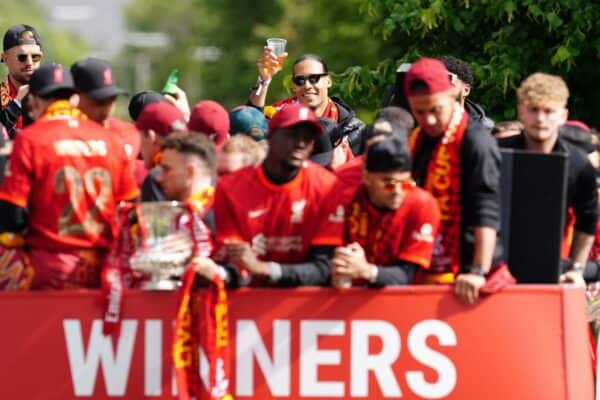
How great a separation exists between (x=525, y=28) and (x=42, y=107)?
6.54 metres

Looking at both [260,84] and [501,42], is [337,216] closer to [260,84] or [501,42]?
[260,84]

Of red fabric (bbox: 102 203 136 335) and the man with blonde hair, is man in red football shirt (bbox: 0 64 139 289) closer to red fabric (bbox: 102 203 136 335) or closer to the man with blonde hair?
A: red fabric (bbox: 102 203 136 335)

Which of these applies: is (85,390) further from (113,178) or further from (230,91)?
(230,91)

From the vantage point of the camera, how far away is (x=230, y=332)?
337 inches

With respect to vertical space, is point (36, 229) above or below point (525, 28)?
below

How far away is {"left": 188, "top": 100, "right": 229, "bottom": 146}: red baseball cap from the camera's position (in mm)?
9906

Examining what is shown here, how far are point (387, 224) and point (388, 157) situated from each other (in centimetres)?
39

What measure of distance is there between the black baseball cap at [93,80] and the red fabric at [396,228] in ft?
4.92

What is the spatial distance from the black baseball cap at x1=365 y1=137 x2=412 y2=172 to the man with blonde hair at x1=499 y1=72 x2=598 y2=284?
35.1 inches

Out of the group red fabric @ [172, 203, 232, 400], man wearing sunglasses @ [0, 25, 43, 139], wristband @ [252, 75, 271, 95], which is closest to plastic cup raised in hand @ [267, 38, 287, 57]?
wristband @ [252, 75, 271, 95]

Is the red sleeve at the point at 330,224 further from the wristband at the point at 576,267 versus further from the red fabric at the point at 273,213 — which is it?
the wristband at the point at 576,267

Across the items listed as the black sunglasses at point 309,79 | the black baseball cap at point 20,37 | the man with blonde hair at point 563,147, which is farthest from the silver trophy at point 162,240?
the black baseball cap at point 20,37

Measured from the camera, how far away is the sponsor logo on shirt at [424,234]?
27.9ft

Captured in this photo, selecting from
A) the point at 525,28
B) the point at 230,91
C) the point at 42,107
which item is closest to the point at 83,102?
the point at 42,107
